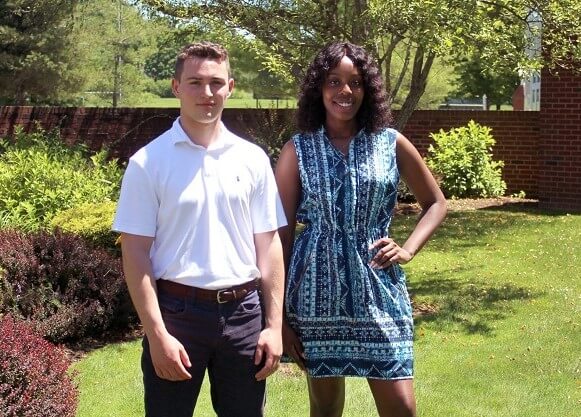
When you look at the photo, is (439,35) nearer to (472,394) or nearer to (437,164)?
(472,394)

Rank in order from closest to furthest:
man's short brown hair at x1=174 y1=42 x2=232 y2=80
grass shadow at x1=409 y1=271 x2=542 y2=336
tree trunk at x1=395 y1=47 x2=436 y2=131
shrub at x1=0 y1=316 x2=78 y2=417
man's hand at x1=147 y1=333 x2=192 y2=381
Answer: man's hand at x1=147 y1=333 x2=192 y2=381
man's short brown hair at x1=174 y1=42 x2=232 y2=80
shrub at x1=0 y1=316 x2=78 y2=417
grass shadow at x1=409 y1=271 x2=542 y2=336
tree trunk at x1=395 y1=47 x2=436 y2=131

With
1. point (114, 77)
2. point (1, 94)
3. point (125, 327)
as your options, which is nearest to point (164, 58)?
point (114, 77)

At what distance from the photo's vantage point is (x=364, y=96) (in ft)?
10.3

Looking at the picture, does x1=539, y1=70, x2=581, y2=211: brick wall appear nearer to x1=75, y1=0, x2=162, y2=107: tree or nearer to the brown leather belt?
the brown leather belt

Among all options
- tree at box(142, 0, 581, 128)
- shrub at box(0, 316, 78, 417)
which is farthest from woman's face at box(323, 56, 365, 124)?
tree at box(142, 0, 581, 128)

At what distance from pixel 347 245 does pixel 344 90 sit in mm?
573

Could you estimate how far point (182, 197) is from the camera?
8.53 feet

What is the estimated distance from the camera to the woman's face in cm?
309

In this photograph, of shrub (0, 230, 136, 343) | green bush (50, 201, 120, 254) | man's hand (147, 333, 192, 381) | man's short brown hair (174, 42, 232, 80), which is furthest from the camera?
green bush (50, 201, 120, 254)

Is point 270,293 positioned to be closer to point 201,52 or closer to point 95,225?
point 201,52

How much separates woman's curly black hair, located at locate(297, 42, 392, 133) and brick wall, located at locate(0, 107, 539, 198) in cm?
1102

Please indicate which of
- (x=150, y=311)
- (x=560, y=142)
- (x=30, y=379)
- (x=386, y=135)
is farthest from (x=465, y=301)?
(x=560, y=142)

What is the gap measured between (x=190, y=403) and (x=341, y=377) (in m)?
0.66

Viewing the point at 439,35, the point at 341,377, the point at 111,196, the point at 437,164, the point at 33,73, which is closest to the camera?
the point at 341,377
